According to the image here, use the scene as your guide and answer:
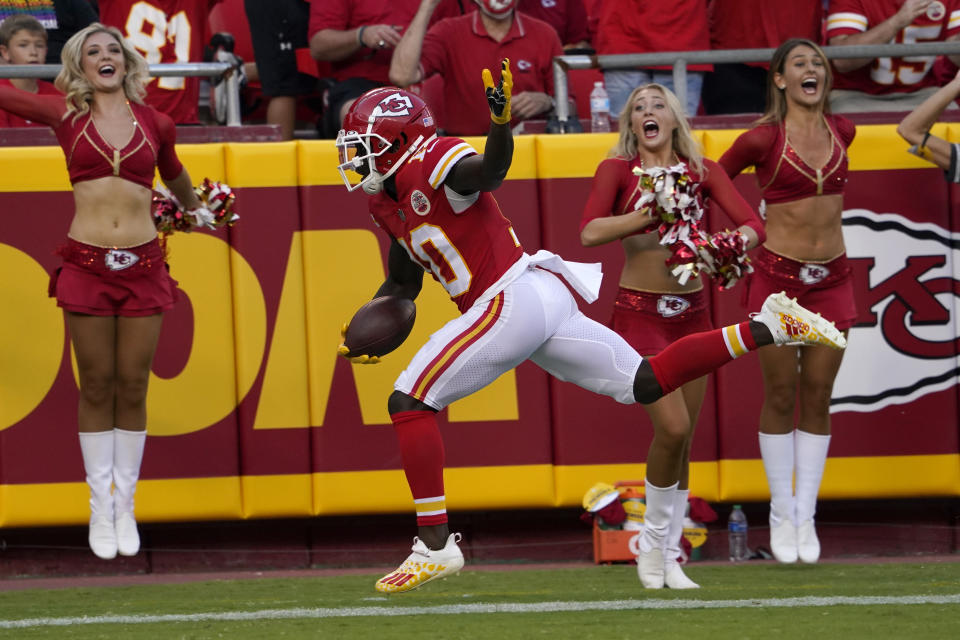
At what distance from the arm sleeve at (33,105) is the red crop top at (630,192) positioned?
2.28 m

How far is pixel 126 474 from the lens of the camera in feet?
20.1

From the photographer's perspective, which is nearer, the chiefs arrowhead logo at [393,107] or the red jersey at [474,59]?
the chiefs arrowhead logo at [393,107]

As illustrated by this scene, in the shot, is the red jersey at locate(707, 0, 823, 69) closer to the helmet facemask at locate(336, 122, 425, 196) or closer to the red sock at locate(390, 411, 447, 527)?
the helmet facemask at locate(336, 122, 425, 196)

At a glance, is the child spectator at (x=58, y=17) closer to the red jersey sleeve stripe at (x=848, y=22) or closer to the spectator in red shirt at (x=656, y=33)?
the spectator in red shirt at (x=656, y=33)

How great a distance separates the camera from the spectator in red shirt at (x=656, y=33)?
7.39m

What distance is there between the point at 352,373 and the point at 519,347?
8.01 ft

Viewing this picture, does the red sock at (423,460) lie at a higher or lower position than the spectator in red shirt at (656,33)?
lower

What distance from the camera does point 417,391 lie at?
4.53 meters

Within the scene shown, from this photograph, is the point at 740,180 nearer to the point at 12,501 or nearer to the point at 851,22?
the point at 851,22

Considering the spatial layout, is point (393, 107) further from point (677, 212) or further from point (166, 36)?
point (166, 36)

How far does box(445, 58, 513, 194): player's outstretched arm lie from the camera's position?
13.6 ft

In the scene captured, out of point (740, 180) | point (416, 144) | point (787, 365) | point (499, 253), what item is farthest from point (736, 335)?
point (740, 180)

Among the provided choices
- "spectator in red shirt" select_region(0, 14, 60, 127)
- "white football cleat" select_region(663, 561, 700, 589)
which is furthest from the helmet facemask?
"spectator in red shirt" select_region(0, 14, 60, 127)

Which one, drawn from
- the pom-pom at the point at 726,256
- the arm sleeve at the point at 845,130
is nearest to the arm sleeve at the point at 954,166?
the arm sleeve at the point at 845,130
